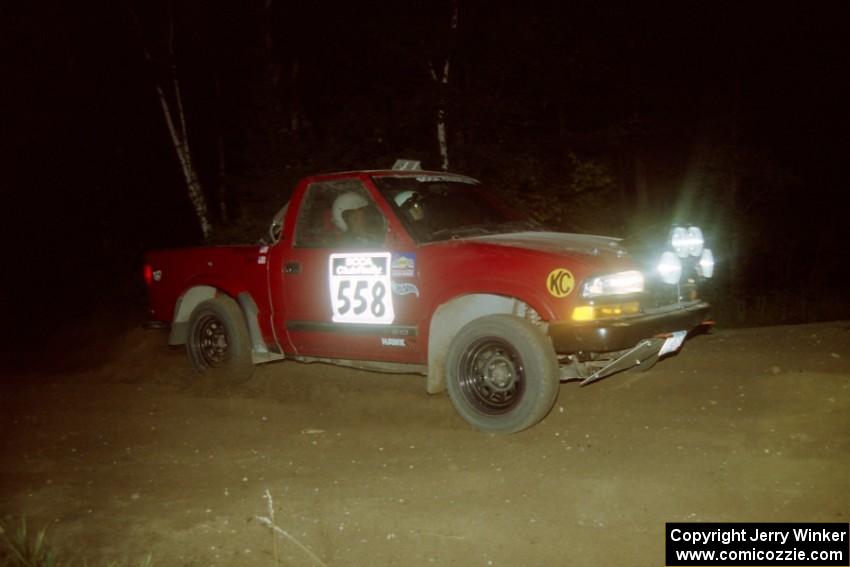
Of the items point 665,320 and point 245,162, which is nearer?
point 665,320

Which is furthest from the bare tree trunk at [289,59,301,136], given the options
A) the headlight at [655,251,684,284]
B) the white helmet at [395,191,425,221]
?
the headlight at [655,251,684,284]

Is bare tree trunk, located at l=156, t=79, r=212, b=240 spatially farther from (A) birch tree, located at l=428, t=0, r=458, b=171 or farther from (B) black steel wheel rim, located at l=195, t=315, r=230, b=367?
(B) black steel wheel rim, located at l=195, t=315, r=230, b=367

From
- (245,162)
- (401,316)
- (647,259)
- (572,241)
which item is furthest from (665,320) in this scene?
(245,162)

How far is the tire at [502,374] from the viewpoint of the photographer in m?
5.00

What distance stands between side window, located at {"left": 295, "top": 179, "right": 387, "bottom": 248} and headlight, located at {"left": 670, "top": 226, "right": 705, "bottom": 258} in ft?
7.08

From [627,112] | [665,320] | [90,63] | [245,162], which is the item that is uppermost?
[90,63]

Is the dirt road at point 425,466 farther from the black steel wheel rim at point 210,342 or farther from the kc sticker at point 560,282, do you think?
the kc sticker at point 560,282

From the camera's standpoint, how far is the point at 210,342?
739 centimetres

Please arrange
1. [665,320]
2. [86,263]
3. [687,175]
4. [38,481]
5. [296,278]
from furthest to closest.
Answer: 1. [86,263]
2. [687,175]
3. [296,278]
4. [665,320]
5. [38,481]

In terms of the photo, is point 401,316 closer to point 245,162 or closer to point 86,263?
point 245,162

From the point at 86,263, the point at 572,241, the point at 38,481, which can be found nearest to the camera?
the point at 38,481

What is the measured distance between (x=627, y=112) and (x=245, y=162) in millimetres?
8713

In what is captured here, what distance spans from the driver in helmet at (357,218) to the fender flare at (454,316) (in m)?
0.78

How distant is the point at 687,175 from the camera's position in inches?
650
